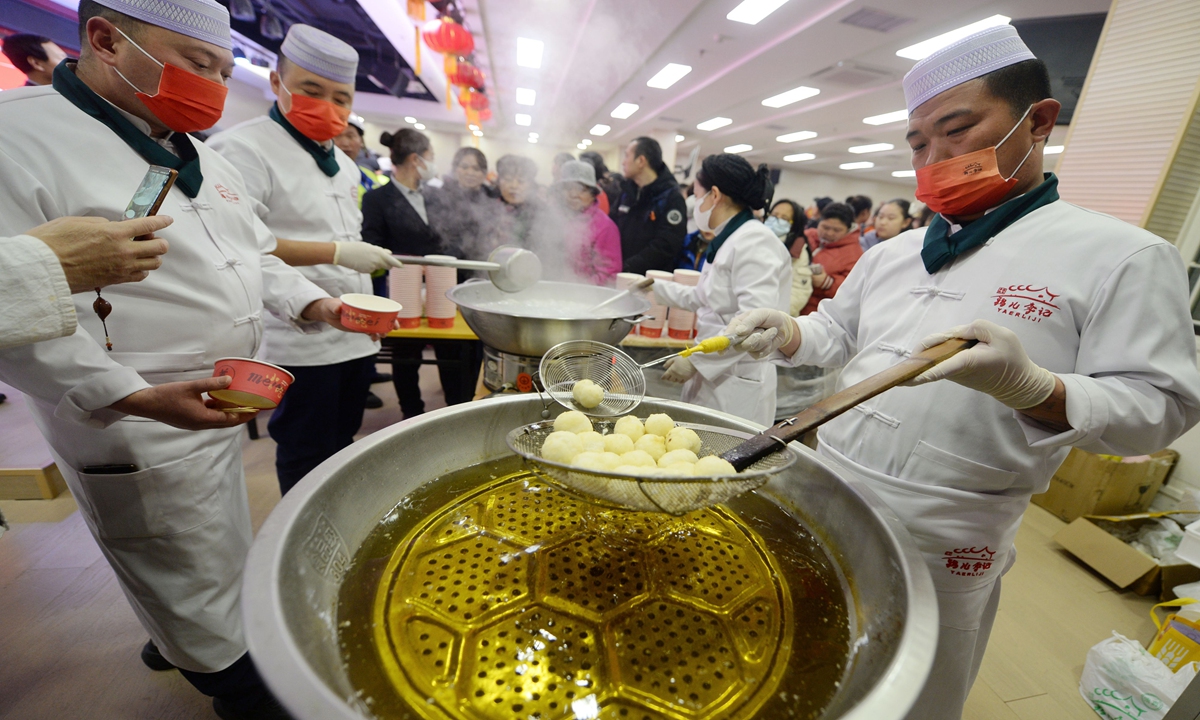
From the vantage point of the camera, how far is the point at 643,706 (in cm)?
64

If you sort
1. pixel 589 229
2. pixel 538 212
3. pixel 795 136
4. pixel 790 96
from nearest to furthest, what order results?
pixel 589 229 → pixel 538 212 → pixel 790 96 → pixel 795 136

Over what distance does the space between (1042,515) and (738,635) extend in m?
3.82

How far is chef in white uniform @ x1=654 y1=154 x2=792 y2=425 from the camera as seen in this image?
2.16 meters

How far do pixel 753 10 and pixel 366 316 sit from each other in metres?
6.43

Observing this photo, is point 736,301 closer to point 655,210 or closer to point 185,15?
point 655,210

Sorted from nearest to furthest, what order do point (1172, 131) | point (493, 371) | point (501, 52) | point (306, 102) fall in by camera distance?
point (493, 371), point (306, 102), point (1172, 131), point (501, 52)

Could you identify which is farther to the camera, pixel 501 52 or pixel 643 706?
pixel 501 52

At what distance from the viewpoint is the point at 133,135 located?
1128 millimetres

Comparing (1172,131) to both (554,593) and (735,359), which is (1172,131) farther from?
(554,593)

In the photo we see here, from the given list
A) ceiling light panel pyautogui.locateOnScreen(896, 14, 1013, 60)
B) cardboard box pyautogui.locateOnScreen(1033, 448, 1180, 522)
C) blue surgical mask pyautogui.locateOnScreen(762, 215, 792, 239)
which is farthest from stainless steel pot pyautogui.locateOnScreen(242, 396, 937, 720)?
ceiling light panel pyautogui.locateOnScreen(896, 14, 1013, 60)

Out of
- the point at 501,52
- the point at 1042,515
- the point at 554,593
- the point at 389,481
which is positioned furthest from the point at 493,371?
the point at 501,52

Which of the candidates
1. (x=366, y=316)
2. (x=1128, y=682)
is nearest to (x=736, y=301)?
(x=366, y=316)

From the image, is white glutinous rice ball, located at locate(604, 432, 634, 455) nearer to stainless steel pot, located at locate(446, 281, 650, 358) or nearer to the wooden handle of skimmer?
the wooden handle of skimmer

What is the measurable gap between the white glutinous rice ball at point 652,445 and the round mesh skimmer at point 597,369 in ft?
0.87
